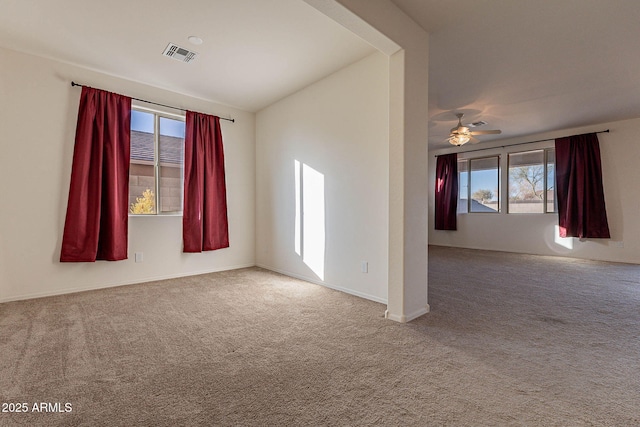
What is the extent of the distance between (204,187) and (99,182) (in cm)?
127

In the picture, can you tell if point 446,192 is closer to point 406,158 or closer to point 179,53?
point 406,158

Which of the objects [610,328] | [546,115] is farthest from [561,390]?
[546,115]

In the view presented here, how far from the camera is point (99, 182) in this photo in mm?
3500

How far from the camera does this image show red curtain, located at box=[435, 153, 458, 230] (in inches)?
303

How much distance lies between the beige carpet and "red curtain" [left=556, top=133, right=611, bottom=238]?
9.79 ft

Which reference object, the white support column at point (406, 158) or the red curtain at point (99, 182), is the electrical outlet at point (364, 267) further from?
the red curtain at point (99, 182)

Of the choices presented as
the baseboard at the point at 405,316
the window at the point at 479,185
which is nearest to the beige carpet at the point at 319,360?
the baseboard at the point at 405,316

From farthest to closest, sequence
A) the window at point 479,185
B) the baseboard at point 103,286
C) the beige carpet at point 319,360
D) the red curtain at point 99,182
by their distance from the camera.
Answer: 1. the window at point 479,185
2. the red curtain at point 99,182
3. the baseboard at point 103,286
4. the beige carpet at point 319,360

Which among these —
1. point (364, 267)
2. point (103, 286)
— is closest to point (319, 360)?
point (364, 267)

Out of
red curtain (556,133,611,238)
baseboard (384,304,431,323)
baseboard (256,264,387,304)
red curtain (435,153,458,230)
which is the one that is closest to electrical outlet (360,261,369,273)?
baseboard (256,264,387,304)

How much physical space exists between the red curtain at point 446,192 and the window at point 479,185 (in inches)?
8.8

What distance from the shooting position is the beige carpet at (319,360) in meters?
1.39

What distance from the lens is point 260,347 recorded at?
2053mm

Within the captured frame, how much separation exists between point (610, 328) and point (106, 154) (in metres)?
5.46
